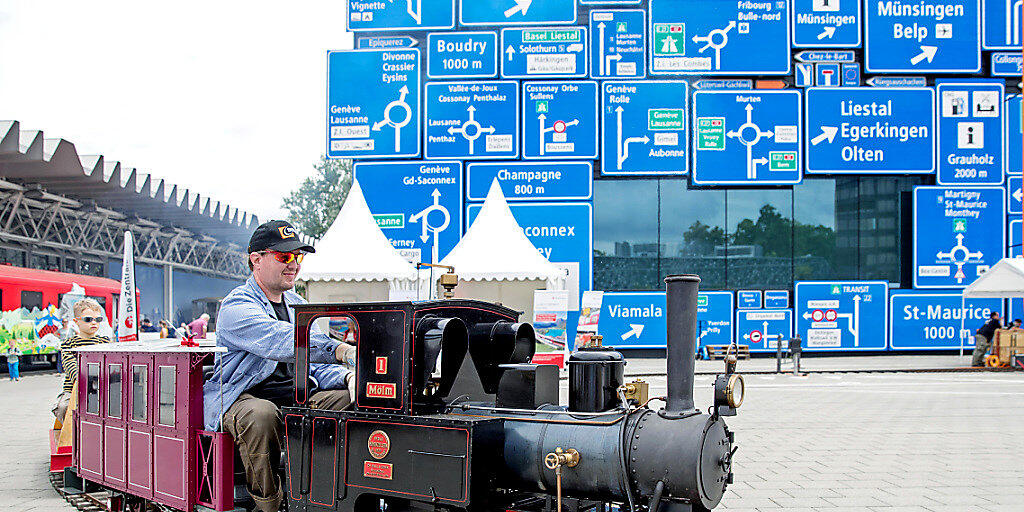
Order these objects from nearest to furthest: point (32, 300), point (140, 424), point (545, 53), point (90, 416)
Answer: point (140, 424), point (90, 416), point (32, 300), point (545, 53)

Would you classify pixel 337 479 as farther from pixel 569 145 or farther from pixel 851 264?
pixel 851 264

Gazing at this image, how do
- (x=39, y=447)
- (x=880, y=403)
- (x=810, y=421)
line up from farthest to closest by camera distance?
(x=880, y=403)
(x=810, y=421)
(x=39, y=447)

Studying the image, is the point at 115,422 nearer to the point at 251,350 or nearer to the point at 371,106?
the point at 251,350

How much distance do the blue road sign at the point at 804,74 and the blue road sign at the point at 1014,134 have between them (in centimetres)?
578

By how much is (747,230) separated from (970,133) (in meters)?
7.01

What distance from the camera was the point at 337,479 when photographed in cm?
454

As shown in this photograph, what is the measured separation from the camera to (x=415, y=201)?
927 inches

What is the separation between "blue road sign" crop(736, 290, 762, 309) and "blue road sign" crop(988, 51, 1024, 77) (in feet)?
32.3

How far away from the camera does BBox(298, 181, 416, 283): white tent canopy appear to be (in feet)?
56.2

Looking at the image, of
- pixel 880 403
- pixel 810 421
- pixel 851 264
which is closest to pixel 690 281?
pixel 810 421

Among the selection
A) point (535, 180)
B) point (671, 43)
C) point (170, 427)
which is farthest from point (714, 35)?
point (170, 427)

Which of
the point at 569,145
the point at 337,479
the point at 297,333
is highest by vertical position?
the point at 569,145

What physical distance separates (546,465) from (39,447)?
27.9 feet

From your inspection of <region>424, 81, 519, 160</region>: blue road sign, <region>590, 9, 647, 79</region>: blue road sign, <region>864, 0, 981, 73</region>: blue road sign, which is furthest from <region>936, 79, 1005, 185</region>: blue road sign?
<region>424, 81, 519, 160</region>: blue road sign
